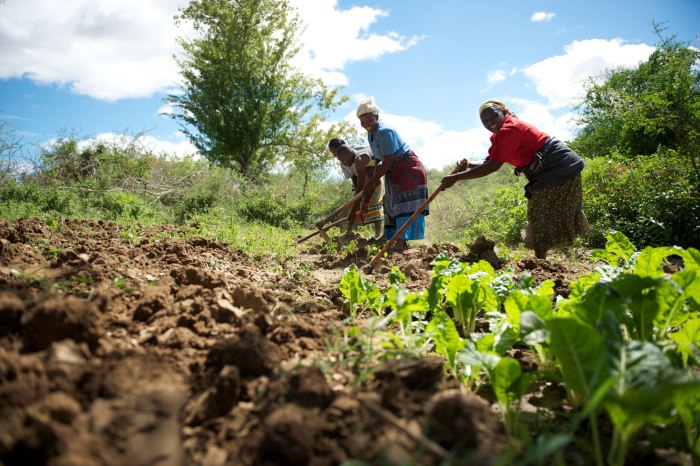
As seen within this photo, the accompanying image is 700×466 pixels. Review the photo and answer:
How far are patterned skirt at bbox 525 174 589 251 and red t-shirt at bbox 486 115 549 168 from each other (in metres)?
0.44

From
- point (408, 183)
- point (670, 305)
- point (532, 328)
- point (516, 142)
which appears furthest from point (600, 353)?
point (408, 183)

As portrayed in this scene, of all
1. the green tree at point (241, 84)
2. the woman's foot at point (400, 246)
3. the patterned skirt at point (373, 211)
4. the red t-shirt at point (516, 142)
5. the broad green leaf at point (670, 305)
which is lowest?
the broad green leaf at point (670, 305)

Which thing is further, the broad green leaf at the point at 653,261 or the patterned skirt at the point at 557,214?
the patterned skirt at the point at 557,214

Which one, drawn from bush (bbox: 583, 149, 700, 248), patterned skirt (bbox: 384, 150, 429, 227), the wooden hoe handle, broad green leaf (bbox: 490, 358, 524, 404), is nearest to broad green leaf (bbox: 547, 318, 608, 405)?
broad green leaf (bbox: 490, 358, 524, 404)

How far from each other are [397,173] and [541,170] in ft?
6.68

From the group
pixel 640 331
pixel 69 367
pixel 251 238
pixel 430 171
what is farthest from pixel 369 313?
pixel 430 171

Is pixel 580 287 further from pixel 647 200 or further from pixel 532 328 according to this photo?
pixel 647 200

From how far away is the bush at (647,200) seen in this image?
16.9 feet

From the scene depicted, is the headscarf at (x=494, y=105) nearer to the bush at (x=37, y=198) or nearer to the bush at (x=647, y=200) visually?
the bush at (x=647, y=200)

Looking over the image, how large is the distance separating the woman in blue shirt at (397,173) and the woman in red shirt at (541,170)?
1123mm

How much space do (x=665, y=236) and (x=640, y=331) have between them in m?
4.51

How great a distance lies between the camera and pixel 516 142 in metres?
3.98

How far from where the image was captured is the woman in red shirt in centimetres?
402

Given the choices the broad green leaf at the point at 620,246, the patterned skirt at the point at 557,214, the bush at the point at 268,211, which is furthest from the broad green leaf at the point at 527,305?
the bush at the point at 268,211
